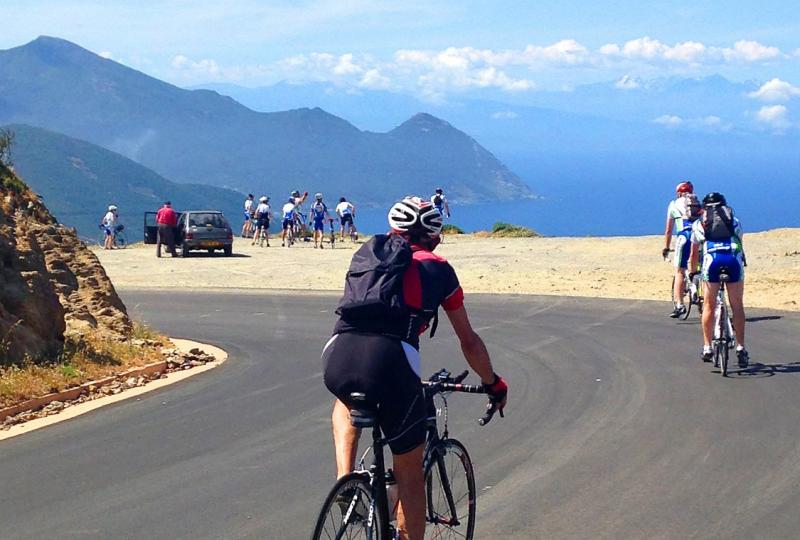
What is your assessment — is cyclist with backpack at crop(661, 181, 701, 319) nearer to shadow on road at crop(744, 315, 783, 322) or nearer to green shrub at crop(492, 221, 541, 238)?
shadow on road at crop(744, 315, 783, 322)

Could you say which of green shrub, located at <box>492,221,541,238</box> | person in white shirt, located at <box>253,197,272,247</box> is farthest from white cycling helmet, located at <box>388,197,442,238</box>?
green shrub, located at <box>492,221,541,238</box>

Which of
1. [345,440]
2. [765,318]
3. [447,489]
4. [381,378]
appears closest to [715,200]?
[765,318]

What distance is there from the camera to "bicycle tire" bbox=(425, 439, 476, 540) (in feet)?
19.0

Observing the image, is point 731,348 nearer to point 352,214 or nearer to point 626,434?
point 626,434

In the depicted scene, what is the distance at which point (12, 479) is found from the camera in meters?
8.48

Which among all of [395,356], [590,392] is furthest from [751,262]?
[395,356]

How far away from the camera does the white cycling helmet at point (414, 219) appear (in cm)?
541

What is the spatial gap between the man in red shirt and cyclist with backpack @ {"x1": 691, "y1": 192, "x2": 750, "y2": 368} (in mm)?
25997

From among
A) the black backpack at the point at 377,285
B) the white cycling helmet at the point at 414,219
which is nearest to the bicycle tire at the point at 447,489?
the black backpack at the point at 377,285

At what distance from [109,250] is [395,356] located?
120ft

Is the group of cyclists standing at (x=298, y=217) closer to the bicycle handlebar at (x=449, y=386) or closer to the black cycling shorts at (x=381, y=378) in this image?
the bicycle handlebar at (x=449, y=386)

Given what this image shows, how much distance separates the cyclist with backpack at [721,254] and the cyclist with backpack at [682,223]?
328 centimetres

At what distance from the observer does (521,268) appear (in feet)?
99.3

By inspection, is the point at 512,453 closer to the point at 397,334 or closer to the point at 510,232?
the point at 397,334
